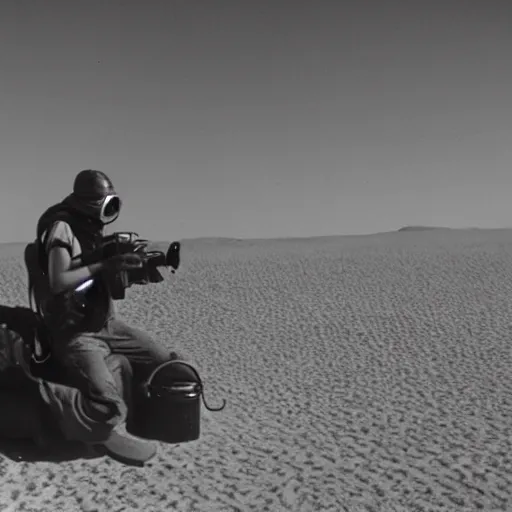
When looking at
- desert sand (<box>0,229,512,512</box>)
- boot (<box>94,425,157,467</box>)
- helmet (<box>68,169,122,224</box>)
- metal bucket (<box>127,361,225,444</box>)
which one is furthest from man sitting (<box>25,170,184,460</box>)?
desert sand (<box>0,229,512,512</box>)

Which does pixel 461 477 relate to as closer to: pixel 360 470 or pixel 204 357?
pixel 360 470

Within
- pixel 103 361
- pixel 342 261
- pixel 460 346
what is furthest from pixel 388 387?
pixel 342 261

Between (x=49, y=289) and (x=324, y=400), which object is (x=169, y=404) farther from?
(x=324, y=400)

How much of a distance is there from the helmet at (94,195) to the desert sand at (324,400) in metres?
2.16

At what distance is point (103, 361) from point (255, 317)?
8596 mm

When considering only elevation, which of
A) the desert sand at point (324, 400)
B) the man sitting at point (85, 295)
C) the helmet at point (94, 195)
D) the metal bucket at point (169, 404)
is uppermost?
the helmet at point (94, 195)

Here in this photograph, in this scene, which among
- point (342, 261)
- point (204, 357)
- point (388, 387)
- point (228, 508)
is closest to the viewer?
point (228, 508)

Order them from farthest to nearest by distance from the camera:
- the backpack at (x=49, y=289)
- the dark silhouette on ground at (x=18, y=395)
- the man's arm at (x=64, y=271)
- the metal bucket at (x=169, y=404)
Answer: the metal bucket at (x=169, y=404) → the dark silhouette on ground at (x=18, y=395) → the backpack at (x=49, y=289) → the man's arm at (x=64, y=271)

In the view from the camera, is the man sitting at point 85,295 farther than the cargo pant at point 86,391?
No

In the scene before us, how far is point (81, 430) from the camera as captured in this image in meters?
4.90

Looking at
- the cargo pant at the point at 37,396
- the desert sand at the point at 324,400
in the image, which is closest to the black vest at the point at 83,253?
the cargo pant at the point at 37,396

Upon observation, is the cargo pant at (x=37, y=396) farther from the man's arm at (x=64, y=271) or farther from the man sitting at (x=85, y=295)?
the man's arm at (x=64, y=271)

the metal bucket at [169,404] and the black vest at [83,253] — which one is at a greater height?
the black vest at [83,253]

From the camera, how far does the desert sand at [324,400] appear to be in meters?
5.36
